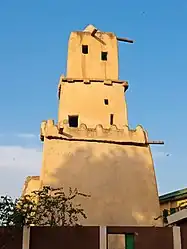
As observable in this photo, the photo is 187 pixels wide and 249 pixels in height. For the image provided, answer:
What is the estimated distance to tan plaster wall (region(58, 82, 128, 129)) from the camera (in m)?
20.3

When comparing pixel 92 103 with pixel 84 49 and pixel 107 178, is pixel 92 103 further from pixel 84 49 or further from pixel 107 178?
pixel 107 178

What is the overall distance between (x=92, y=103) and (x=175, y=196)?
19.9 ft

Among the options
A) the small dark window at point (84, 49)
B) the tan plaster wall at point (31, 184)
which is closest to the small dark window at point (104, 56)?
the small dark window at point (84, 49)

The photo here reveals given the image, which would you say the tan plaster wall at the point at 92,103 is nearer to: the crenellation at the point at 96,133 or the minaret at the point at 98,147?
the minaret at the point at 98,147

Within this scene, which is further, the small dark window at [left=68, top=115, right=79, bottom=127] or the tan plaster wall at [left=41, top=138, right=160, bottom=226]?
the small dark window at [left=68, top=115, right=79, bottom=127]

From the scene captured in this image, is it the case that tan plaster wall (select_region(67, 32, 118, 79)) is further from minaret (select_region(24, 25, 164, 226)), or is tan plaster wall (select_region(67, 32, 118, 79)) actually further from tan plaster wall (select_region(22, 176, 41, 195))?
tan plaster wall (select_region(22, 176, 41, 195))

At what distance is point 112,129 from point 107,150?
95cm

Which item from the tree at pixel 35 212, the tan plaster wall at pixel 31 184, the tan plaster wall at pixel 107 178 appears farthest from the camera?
the tan plaster wall at pixel 31 184

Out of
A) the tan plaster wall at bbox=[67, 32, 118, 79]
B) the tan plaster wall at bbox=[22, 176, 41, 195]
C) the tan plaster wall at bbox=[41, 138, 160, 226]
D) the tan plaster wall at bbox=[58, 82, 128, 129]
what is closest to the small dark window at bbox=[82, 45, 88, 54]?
the tan plaster wall at bbox=[67, 32, 118, 79]

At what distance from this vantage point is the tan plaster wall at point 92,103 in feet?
66.7

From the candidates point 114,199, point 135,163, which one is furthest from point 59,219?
point 135,163

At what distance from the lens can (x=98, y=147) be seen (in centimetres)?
1912

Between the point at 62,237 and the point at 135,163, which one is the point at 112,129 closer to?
the point at 135,163

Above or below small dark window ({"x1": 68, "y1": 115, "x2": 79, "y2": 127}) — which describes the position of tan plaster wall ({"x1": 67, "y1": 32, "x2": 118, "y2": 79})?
above
